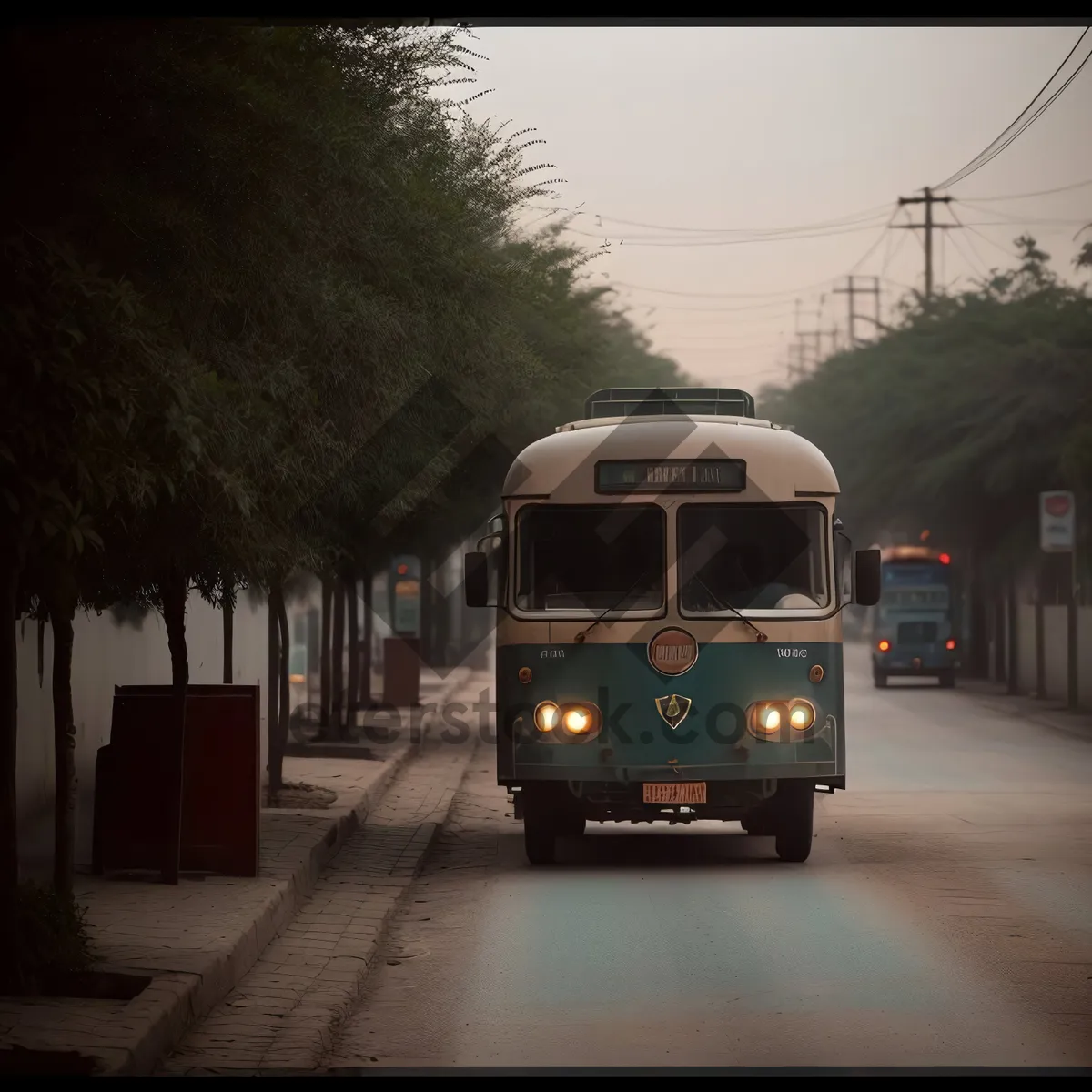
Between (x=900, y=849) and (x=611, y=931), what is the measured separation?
16.2 feet

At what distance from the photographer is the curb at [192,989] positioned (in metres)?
7.63

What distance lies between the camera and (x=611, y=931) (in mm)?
11750

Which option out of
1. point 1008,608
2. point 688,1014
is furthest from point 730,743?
point 1008,608

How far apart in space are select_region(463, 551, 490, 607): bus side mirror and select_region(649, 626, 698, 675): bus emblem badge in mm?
1280

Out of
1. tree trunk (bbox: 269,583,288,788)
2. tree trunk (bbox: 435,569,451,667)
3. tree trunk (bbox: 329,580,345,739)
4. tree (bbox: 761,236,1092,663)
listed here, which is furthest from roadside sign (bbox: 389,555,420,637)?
tree trunk (bbox: 269,583,288,788)

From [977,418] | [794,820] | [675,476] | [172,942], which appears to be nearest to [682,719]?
[794,820]

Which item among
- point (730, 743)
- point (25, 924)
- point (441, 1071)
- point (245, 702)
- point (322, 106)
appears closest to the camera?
point (441, 1071)

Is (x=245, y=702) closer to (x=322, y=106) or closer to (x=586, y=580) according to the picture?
(x=586, y=580)

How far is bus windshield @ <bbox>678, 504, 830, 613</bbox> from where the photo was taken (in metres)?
14.6

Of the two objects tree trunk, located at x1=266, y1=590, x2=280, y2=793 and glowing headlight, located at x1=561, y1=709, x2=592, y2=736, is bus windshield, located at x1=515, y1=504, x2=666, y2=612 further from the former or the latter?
tree trunk, located at x1=266, y1=590, x2=280, y2=793

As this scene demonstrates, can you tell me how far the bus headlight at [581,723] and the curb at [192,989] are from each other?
6.70 ft

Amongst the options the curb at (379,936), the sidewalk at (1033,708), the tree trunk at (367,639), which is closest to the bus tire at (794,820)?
the curb at (379,936)

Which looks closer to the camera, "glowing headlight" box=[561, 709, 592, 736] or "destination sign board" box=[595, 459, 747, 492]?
"glowing headlight" box=[561, 709, 592, 736]

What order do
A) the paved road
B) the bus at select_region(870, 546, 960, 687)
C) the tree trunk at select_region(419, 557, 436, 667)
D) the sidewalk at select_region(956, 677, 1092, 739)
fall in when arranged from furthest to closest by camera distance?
the tree trunk at select_region(419, 557, 436, 667), the bus at select_region(870, 546, 960, 687), the sidewalk at select_region(956, 677, 1092, 739), the paved road
